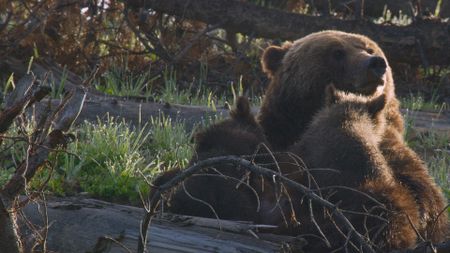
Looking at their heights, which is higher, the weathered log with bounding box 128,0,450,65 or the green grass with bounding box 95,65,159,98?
the weathered log with bounding box 128,0,450,65

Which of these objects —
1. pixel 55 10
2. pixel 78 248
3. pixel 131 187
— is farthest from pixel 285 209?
pixel 55 10

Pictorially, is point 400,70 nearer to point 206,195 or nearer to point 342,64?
point 342,64

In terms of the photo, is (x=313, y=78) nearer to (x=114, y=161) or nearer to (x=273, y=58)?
(x=273, y=58)

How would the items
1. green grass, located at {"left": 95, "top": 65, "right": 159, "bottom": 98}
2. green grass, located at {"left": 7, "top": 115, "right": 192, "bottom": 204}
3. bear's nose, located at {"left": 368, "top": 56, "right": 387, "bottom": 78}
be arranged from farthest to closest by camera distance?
green grass, located at {"left": 95, "top": 65, "right": 159, "bottom": 98} < bear's nose, located at {"left": 368, "top": 56, "right": 387, "bottom": 78} < green grass, located at {"left": 7, "top": 115, "right": 192, "bottom": 204}

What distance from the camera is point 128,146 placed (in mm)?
5996

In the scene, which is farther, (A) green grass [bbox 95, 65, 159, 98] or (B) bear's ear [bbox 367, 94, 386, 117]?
(A) green grass [bbox 95, 65, 159, 98]

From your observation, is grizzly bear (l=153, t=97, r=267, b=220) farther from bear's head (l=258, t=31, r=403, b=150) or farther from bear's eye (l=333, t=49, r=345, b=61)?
bear's eye (l=333, t=49, r=345, b=61)

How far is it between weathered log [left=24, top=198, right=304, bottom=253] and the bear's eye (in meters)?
2.38

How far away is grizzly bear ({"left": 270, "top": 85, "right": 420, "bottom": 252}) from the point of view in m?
3.95

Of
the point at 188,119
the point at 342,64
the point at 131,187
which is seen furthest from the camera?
the point at 188,119

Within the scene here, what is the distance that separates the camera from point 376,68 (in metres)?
6.07

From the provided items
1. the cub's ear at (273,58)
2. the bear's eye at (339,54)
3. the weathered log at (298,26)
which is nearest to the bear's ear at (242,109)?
the bear's eye at (339,54)

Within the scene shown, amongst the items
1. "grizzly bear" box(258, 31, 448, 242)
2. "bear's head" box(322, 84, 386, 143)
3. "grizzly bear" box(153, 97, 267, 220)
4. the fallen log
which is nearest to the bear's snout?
"grizzly bear" box(258, 31, 448, 242)

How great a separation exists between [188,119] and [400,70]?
13.3ft
